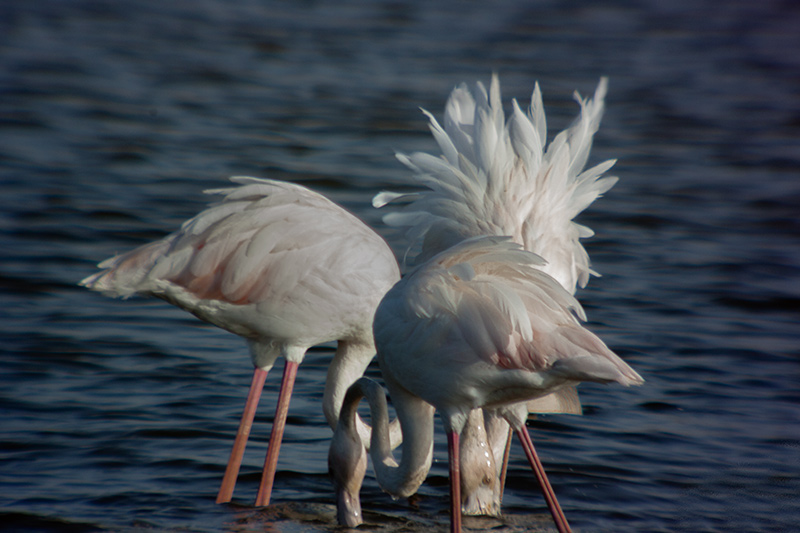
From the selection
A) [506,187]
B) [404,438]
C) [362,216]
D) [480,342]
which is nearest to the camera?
[480,342]

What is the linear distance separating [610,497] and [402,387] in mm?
1406

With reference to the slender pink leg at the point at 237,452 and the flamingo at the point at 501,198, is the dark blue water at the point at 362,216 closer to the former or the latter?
the slender pink leg at the point at 237,452

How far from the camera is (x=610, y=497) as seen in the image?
5.04 metres

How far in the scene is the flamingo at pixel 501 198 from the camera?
479 centimetres

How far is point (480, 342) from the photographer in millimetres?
3805

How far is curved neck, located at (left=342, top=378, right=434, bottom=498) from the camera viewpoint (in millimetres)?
4344

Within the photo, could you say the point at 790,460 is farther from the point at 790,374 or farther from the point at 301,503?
the point at 301,503

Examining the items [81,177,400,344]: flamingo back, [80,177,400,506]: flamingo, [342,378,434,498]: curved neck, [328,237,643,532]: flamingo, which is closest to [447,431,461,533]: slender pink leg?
[328,237,643,532]: flamingo

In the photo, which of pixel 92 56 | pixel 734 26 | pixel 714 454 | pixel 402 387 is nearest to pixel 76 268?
pixel 402 387

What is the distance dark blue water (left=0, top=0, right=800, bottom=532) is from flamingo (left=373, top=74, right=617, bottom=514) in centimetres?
44

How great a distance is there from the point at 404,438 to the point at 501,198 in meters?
1.23

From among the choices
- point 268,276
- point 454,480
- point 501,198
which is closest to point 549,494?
point 454,480

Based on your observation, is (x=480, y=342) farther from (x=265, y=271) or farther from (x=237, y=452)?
(x=237, y=452)

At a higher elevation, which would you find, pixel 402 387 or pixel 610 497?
pixel 402 387
